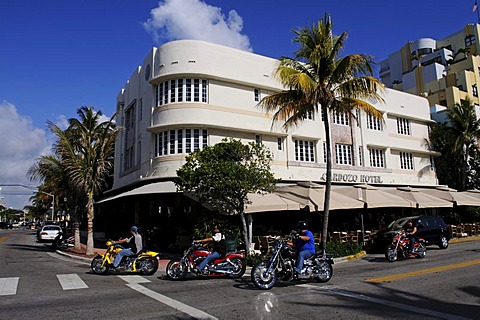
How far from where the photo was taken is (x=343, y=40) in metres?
15.4

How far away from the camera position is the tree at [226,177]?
1441cm

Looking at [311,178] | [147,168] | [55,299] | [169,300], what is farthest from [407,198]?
[55,299]

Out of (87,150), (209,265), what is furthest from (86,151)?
(209,265)

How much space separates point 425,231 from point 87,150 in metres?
16.8

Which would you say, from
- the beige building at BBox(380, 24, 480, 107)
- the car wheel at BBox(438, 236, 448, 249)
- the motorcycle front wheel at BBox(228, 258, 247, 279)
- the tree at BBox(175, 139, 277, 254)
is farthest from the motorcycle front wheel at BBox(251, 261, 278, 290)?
the beige building at BBox(380, 24, 480, 107)

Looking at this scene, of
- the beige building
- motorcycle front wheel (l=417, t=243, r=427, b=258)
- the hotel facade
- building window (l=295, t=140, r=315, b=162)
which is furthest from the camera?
the beige building

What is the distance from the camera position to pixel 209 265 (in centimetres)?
1147

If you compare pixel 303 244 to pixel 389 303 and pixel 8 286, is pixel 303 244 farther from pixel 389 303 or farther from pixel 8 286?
pixel 8 286

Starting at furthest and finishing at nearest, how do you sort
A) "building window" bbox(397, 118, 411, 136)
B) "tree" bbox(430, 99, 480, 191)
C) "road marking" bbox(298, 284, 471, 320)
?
1. "tree" bbox(430, 99, 480, 191)
2. "building window" bbox(397, 118, 411, 136)
3. "road marking" bbox(298, 284, 471, 320)

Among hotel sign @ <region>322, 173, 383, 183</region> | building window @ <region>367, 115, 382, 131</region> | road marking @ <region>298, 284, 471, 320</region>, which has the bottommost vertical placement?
road marking @ <region>298, 284, 471, 320</region>

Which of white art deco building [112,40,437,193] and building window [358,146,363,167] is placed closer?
white art deco building [112,40,437,193]

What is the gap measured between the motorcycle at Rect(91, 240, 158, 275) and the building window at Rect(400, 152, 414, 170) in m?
25.0

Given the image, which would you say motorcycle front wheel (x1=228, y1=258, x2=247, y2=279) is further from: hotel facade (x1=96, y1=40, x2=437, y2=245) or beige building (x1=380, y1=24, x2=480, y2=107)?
beige building (x1=380, y1=24, x2=480, y2=107)

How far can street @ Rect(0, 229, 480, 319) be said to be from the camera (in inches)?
289
